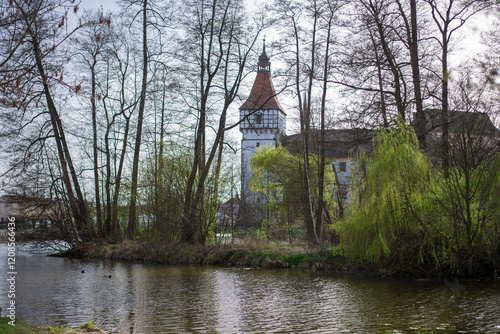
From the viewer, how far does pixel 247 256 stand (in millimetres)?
16828

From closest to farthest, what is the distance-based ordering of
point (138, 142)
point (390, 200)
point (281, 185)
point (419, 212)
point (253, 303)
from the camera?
point (253, 303), point (419, 212), point (390, 200), point (138, 142), point (281, 185)

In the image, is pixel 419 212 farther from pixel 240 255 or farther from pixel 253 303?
pixel 240 255

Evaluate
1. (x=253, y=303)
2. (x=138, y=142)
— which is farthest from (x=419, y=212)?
(x=138, y=142)

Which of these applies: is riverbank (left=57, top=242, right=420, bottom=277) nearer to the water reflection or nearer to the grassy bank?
the grassy bank

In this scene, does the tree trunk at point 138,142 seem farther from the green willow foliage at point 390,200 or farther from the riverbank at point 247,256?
the green willow foliage at point 390,200

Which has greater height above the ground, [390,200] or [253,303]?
[390,200]

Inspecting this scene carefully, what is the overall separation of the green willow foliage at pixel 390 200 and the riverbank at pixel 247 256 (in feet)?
2.02

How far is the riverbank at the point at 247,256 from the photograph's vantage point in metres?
13.9

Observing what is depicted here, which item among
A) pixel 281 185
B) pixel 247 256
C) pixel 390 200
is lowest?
pixel 247 256

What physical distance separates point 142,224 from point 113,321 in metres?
13.4

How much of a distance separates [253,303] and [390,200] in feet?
17.5

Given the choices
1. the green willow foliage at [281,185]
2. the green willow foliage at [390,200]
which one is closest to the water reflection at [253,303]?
the green willow foliage at [390,200]

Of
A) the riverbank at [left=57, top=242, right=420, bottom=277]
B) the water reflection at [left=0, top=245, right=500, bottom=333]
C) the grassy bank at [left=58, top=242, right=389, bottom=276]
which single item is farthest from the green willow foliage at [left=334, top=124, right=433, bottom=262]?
the water reflection at [left=0, top=245, right=500, bottom=333]

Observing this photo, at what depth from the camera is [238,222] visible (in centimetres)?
2072
